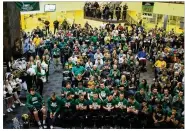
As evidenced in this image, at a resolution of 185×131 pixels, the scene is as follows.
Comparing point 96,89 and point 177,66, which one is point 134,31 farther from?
point 96,89

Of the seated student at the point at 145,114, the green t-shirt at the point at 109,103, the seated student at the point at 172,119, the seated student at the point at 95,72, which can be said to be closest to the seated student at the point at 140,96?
the seated student at the point at 145,114

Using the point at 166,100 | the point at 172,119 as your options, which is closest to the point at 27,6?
the point at 166,100

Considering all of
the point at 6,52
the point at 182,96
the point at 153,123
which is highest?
the point at 6,52

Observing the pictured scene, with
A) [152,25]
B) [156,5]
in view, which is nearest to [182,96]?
[156,5]

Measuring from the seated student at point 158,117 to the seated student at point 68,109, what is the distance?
7.94ft

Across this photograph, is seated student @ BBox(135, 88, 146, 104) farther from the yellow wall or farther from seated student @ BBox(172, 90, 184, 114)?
the yellow wall

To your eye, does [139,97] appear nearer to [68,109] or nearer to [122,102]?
[122,102]

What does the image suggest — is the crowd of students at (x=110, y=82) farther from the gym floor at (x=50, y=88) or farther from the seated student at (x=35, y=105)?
the gym floor at (x=50, y=88)

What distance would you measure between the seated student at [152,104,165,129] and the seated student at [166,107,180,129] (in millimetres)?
155

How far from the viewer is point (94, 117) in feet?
29.8

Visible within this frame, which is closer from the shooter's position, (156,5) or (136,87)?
(136,87)

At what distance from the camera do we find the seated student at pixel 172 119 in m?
8.80

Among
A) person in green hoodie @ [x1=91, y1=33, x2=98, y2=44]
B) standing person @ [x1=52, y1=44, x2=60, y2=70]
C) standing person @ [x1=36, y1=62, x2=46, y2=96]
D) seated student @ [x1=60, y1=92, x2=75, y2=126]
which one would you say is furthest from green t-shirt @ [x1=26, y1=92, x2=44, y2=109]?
person in green hoodie @ [x1=91, y1=33, x2=98, y2=44]

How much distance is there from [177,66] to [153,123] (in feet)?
13.1
